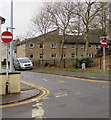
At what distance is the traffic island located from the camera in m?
7.25

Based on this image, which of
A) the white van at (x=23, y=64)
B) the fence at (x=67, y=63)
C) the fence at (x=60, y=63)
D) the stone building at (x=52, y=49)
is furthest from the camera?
the stone building at (x=52, y=49)

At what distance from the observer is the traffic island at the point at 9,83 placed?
23.8ft

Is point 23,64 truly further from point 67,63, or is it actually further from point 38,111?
point 38,111

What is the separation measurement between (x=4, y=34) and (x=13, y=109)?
356 centimetres

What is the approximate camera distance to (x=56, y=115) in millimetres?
4535

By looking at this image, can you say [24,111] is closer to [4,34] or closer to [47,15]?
[4,34]

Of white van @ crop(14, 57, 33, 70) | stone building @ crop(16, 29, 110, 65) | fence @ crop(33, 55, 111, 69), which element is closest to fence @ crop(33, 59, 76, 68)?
fence @ crop(33, 55, 111, 69)

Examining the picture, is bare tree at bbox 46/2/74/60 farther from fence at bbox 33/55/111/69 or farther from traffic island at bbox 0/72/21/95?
traffic island at bbox 0/72/21/95

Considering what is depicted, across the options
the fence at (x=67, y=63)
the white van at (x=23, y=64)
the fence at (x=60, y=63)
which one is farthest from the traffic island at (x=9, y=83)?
Answer: the white van at (x=23, y=64)

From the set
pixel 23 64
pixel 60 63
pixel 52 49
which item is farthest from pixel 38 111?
pixel 52 49

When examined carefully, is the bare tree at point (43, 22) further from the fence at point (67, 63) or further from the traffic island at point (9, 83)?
the traffic island at point (9, 83)

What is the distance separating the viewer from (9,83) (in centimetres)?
740

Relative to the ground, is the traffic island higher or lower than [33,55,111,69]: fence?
lower

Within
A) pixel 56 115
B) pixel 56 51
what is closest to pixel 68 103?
pixel 56 115
